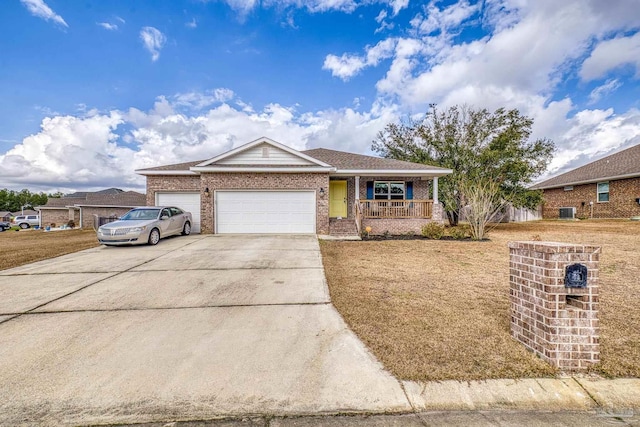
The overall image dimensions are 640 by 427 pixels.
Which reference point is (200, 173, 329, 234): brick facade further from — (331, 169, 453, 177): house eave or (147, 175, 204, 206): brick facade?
(147, 175, 204, 206): brick facade

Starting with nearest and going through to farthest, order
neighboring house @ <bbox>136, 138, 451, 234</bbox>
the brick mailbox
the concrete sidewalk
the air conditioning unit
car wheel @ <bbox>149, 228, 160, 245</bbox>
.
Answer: the concrete sidewalk < the brick mailbox < car wheel @ <bbox>149, 228, 160, 245</bbox> < neighboring house @ <bbox>136, 138, 451, 234</bbox> < the air conditioning unit

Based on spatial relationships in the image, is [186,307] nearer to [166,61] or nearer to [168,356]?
[168,356]

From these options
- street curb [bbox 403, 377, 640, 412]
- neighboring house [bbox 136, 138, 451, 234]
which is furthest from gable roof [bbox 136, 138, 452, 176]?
street curb [bbox 403, 377, 640, 412]

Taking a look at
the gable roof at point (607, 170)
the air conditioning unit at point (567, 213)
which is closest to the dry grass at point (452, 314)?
the gable roof at point (607, 170)

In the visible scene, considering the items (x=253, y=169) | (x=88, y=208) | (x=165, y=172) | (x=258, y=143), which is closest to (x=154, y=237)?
(x=165, y=172)

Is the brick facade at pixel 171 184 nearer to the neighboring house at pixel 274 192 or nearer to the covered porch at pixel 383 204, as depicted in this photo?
the neighboring house at pixel 274 192

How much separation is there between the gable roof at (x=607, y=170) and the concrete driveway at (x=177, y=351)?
965 inches

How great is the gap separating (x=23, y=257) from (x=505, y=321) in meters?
12.2

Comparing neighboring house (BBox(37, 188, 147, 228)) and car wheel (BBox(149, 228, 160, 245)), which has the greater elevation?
neighboring house (BBox(37, 188, 147, 228))

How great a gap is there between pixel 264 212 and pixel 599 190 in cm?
2459

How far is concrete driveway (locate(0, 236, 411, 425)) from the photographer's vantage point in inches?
85.0

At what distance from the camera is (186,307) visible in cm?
420

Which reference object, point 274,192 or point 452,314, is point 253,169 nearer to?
point 274,192

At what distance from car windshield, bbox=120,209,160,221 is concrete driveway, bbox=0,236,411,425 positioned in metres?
4.88
